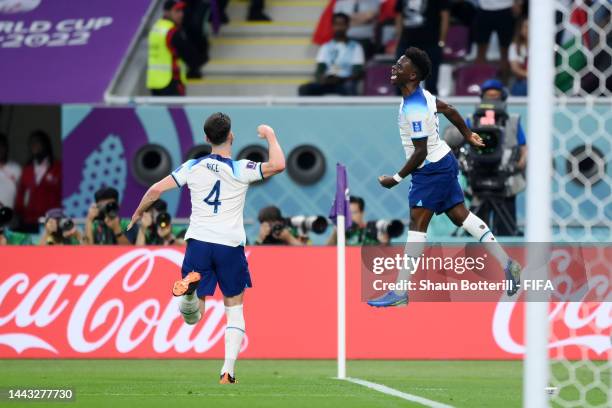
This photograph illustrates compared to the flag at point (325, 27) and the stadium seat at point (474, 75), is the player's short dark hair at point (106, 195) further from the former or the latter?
the stadium seat at point (474, 75)

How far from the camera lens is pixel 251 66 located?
20.2 m

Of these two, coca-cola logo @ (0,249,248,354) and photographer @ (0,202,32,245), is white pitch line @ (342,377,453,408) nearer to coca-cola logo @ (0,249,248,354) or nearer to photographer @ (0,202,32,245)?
coca-cola logo @ (0,249,248,354)

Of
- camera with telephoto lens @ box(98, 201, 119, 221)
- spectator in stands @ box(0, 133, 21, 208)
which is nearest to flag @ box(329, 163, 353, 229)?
camera with telephoto lens @ box(98, 201, 119, 221)

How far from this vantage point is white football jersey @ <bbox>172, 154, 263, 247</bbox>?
10312 mm

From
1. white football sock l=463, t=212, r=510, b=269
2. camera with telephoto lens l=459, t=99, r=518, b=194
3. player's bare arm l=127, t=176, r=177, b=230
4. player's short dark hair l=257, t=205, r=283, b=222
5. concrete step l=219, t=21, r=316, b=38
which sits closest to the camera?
player's bare arm l=127, t=176, r=177, b=230

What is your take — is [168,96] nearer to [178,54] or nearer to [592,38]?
[178,54]

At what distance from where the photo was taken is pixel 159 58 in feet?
60.5

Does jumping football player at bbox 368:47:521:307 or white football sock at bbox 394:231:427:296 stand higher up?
jumping football player at bbox 368:47:521:307

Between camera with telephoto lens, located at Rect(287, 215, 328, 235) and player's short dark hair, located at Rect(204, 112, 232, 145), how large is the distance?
16.4ft

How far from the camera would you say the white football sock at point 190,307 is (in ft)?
34.3

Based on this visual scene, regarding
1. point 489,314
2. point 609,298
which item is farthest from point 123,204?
point 609,298

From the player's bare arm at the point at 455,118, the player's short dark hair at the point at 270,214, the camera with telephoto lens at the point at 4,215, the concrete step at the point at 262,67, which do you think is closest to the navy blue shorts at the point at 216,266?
the player's bare arm at the point at 455,118

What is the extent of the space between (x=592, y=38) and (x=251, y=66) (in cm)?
755

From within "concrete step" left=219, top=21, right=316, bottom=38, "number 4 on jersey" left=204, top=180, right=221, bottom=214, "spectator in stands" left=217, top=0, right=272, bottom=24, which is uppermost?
"spectator in stands" left=217, top=0, right=272, bottom=24
